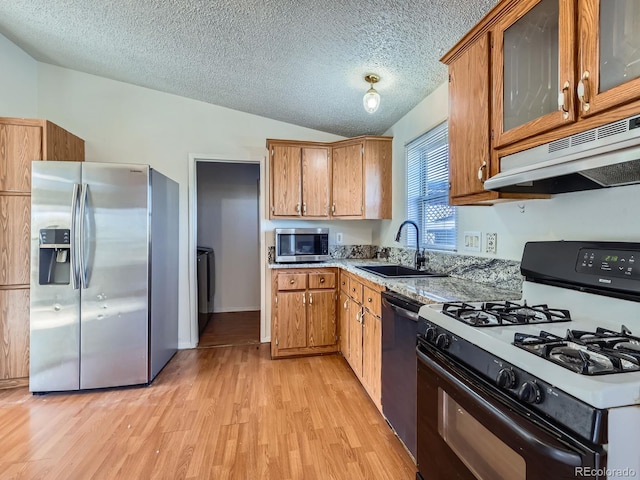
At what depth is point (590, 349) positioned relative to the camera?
81 cm

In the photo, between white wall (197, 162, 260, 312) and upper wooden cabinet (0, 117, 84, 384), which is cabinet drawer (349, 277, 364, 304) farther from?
upper wooden cabinet (0, 117, 84, 384)

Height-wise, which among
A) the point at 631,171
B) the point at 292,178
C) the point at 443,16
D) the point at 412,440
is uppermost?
the point at 443,16

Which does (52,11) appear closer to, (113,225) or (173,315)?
(113,225)

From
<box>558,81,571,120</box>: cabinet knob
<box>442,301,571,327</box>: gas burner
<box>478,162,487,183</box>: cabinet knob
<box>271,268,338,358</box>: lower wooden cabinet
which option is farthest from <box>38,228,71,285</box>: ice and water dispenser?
<box>558,81,571,120</box>: cabinet knob

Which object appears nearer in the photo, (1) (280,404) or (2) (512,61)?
(2) (512,61)

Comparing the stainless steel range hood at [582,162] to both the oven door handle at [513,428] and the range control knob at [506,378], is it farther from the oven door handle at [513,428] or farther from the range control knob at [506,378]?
the oven door handle at [513,428]

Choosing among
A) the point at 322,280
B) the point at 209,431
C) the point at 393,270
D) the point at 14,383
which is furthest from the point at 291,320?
the point at 14,383

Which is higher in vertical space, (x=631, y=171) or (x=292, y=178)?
(x=292, y=178)

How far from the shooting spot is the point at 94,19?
2232mm

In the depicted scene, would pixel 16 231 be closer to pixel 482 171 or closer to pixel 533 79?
pixel 482 171

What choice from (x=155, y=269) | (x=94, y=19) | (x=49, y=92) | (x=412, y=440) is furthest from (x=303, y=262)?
(x=49, y=92)

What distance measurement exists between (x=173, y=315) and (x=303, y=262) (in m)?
1.40

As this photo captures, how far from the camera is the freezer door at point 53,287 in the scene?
236cm

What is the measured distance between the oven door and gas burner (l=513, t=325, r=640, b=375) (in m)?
0.15
